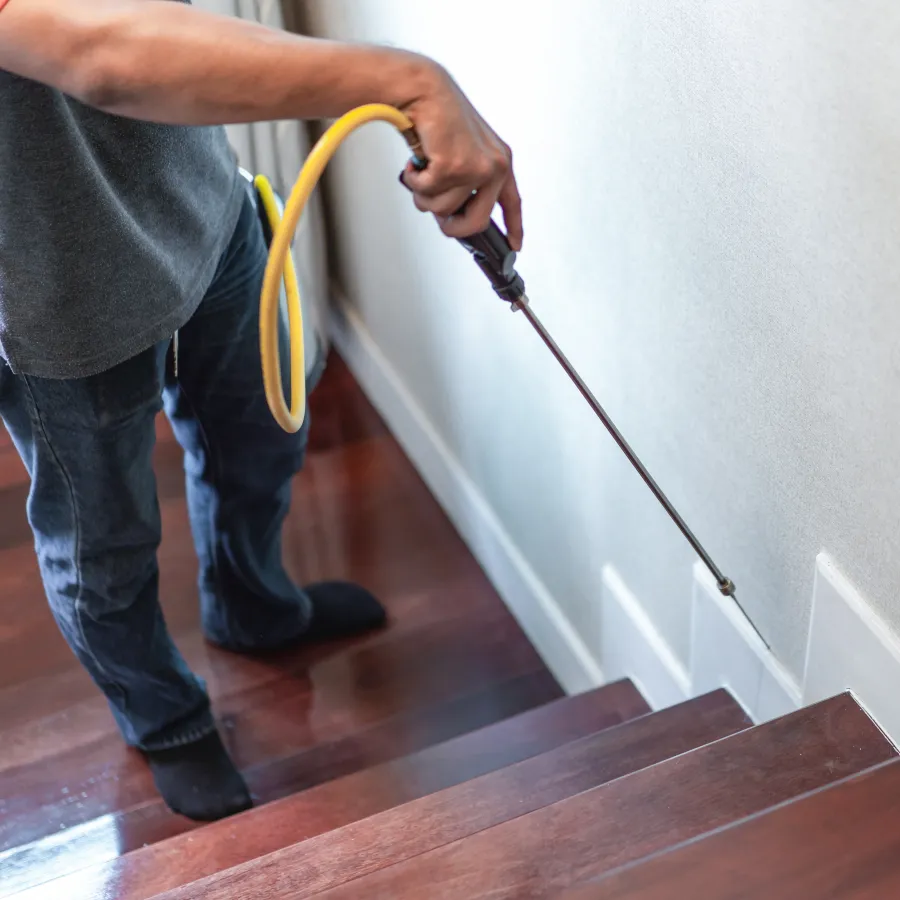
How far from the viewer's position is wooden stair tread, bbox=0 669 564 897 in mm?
1491

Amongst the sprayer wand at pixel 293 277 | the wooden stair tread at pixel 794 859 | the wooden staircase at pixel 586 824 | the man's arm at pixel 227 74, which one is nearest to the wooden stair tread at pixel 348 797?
the wooden staircase at pixel 586 824

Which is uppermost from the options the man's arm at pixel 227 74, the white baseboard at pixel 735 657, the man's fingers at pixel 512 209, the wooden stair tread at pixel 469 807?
the man's arm at pixel 227 74

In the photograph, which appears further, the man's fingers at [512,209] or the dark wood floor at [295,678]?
the dark wood floor at [295,678]

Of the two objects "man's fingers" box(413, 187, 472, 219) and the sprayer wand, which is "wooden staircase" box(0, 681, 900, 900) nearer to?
the sprayer wand

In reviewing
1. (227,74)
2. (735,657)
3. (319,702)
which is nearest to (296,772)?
(319,702)

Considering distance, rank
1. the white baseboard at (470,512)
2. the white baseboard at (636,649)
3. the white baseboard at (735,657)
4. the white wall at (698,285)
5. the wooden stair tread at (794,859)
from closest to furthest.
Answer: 1. the wooden stair tread at (794,859)
2. the white wall at (698,285)
3. the white baseboard at (735,657)
4. the white baseboard at (636,649)
5. the white baseboard at (470,512)

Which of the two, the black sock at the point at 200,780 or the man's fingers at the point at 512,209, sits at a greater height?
the man's fingers at the point at 512,209

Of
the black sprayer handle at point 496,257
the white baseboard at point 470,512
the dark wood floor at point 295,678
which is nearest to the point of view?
the black sprayer handle at point 496,257

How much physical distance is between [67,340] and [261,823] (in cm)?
61

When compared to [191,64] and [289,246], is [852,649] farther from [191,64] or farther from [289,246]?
[191,64]

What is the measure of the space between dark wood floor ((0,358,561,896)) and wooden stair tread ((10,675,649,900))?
5 cm

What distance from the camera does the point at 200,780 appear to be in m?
1.56

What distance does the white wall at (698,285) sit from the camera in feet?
2.75

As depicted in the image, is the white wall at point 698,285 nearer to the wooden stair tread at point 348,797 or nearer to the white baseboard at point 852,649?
the white baseboard at point 852,649
